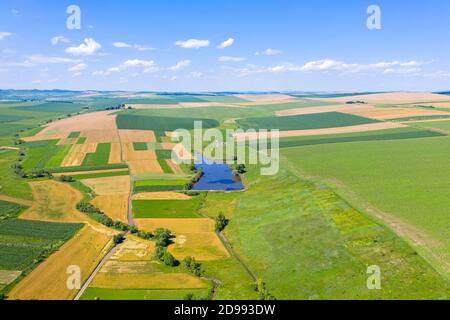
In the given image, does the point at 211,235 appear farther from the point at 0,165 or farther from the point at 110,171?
the point at 0,165

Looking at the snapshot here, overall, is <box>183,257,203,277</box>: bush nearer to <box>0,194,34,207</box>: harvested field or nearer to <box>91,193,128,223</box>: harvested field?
<box>91,193,128,223</box>: harvested field

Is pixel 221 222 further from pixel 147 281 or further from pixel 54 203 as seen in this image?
pixel 54 203

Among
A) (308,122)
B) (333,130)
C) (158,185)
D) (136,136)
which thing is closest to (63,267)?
(158,185)

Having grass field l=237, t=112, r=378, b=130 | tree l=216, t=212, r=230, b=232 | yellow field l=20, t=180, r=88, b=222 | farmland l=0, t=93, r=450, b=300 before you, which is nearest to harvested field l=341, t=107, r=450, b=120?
grass field l=237, t=112, r=378, b=130

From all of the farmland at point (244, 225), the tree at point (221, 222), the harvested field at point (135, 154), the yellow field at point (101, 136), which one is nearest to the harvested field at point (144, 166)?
the farmland at point (244, 225)

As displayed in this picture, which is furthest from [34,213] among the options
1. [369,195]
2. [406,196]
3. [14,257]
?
[406,196]

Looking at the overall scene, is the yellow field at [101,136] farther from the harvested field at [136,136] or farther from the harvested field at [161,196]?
the harvested field at [161,196]
